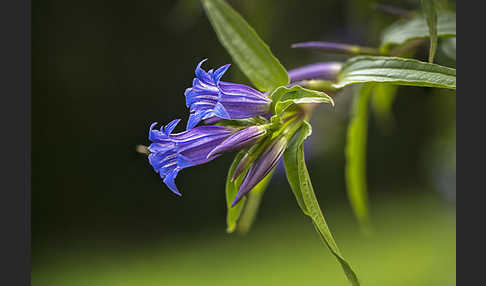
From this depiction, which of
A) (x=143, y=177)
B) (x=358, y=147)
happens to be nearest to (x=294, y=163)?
(x=358, y=147)

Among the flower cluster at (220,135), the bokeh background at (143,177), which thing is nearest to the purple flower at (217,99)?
the flower cluster at (220,135)

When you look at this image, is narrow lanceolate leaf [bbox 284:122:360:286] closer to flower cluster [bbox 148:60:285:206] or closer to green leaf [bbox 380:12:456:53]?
flower cluster [bbox 148:60:285:206]

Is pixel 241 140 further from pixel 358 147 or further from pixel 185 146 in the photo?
pixel 358 147

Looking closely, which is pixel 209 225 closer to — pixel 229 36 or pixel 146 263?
pixel 146 263

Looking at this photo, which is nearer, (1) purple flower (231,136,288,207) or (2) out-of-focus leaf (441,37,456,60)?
(1) purple flower (231,136,288,207)

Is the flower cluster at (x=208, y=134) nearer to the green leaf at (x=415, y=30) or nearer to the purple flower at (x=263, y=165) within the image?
the purple flower at (x=263, y=165)

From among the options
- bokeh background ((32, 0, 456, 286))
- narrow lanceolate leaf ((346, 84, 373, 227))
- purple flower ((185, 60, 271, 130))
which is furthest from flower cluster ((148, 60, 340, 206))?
bokeh background ((32, 0, 456, 286))
